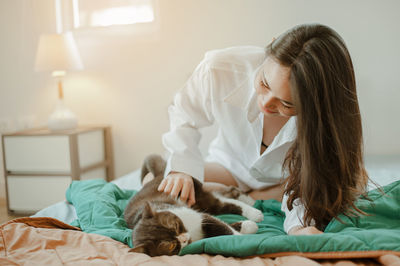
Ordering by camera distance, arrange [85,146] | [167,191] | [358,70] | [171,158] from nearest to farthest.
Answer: [167,191]
[171,158]
[358,70]
[85,146]

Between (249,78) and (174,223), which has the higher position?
(249,78)

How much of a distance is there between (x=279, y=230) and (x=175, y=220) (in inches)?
12.7

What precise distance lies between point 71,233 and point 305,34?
2.57 feet

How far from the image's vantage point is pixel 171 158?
1215 millimetres

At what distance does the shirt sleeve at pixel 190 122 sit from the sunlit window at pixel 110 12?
4.45 feet

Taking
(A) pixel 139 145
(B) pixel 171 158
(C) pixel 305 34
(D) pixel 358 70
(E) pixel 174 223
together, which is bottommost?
(A) pixel 139 145

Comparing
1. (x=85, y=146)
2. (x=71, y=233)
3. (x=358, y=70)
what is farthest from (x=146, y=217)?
(x=358, y=70)

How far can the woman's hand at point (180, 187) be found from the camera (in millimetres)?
1096

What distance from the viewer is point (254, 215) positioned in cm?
115

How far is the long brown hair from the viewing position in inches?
31.4

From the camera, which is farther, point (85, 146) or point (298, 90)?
point (85, 146)

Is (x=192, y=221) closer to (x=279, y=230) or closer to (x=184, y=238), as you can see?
(x=184, y=238)

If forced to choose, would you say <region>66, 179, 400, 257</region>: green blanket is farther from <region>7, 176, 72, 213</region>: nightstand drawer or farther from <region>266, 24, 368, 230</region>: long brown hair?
<region>7, 176, 72, 213</region>: nightstand drawer

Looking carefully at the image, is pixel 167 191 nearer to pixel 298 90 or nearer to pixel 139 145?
pixel 298 90
